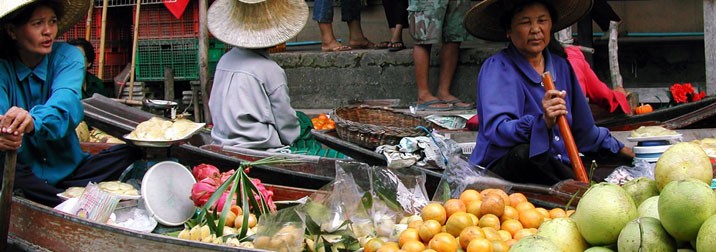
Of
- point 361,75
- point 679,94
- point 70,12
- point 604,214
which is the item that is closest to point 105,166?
point 70,12

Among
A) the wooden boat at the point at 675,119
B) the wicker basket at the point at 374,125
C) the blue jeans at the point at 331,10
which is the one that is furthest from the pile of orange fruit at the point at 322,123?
the wooden boat at the point at 675,119

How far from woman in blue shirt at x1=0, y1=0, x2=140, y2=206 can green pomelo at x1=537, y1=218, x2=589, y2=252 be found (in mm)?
2176

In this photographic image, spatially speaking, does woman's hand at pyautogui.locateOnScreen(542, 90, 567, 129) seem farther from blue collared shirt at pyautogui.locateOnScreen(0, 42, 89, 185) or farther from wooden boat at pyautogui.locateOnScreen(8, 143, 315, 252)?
blue collared shirt at pyautogui.locateOnScreen(0, 42, 89, 185)

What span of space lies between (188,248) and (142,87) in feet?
19.9

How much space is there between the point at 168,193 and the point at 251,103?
4.46 ft

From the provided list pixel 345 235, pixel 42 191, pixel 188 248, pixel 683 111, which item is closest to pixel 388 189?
pixel 345 235

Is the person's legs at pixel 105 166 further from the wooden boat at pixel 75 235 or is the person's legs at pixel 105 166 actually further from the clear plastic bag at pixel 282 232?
the clear plastic bag at pixel 282 232

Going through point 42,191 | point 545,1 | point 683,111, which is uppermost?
point 545,1

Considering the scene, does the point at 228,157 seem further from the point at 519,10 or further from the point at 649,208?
the point at 649,208

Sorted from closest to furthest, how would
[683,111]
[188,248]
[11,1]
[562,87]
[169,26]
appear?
1. [188,248]
2. [11,1]
3. [562,87]
4. [683,111]
5. [169,26]

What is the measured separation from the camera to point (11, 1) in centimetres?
369

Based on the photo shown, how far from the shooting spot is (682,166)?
7.89ft

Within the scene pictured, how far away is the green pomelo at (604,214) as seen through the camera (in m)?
2.20

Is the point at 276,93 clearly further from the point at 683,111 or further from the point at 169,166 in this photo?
the point at 683,111
